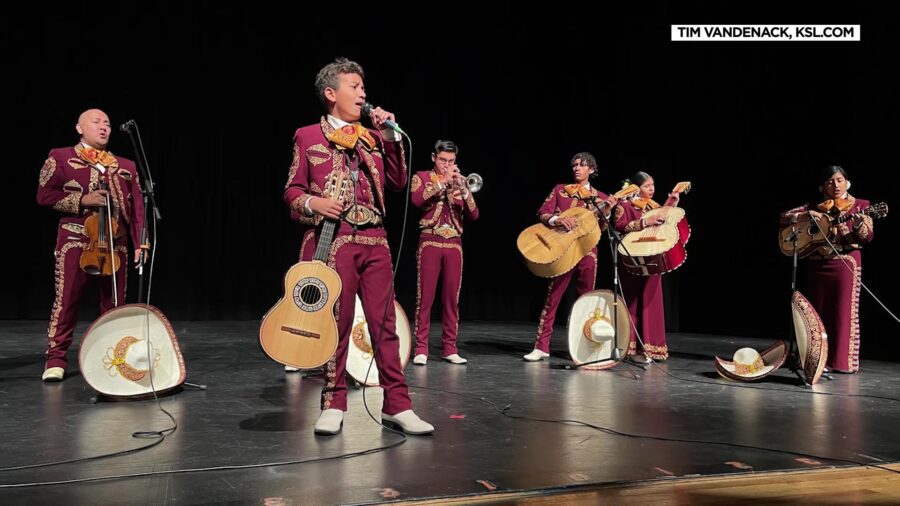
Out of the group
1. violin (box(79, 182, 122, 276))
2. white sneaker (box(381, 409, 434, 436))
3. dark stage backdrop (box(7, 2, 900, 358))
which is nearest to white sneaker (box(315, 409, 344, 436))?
white sneaker (box(381, 409, 434, 436))

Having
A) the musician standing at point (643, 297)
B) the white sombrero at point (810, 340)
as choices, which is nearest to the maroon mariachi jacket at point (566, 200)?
the musician standing at point (643, 297)

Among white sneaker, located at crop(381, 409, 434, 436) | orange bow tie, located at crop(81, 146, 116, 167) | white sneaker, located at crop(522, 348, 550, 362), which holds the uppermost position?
orange bow tie, located at crop(81, 146, 116, 167)

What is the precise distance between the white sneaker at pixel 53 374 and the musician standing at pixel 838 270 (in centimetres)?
494

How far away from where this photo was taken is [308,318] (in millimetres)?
3182

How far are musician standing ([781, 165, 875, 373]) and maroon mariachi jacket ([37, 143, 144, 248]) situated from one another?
4.46 metres

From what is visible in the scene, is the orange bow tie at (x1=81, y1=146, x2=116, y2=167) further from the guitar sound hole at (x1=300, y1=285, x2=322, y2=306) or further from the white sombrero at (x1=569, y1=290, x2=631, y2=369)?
the white sombrero at (x1=569, y1=290, x2=631, y2=369)

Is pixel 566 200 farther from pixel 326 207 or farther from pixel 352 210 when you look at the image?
pixel 326 207

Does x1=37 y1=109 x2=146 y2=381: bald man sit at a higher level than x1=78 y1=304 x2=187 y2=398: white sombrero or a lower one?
higher

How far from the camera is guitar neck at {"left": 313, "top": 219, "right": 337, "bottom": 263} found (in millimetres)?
3199

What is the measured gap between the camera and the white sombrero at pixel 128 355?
13.3 feet

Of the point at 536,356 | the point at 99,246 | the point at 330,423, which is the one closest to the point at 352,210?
the point at 330,423

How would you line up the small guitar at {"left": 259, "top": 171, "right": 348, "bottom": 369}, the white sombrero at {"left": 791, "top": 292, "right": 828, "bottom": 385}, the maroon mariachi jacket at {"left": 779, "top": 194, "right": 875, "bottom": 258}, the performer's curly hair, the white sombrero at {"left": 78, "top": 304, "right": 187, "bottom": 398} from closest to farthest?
the small guitar at {"left": 259, "top": 171, "right": 348, "bottom": 369} → the performer's curly hair → the white sombrero at {"left": 78, "top": 304, "right": 187, "bottom": 398} → the white sombrero at {"left": 791, "top": 292, "right": 828, "bottom": 385} → the maroon mariachi jacket at {"left": 779, "top": 194, "right": 875, "bottom": 258}

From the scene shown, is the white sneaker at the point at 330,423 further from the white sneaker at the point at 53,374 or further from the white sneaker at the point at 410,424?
the white sneaker at the point at 53,374

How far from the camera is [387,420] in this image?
3.52 metres
